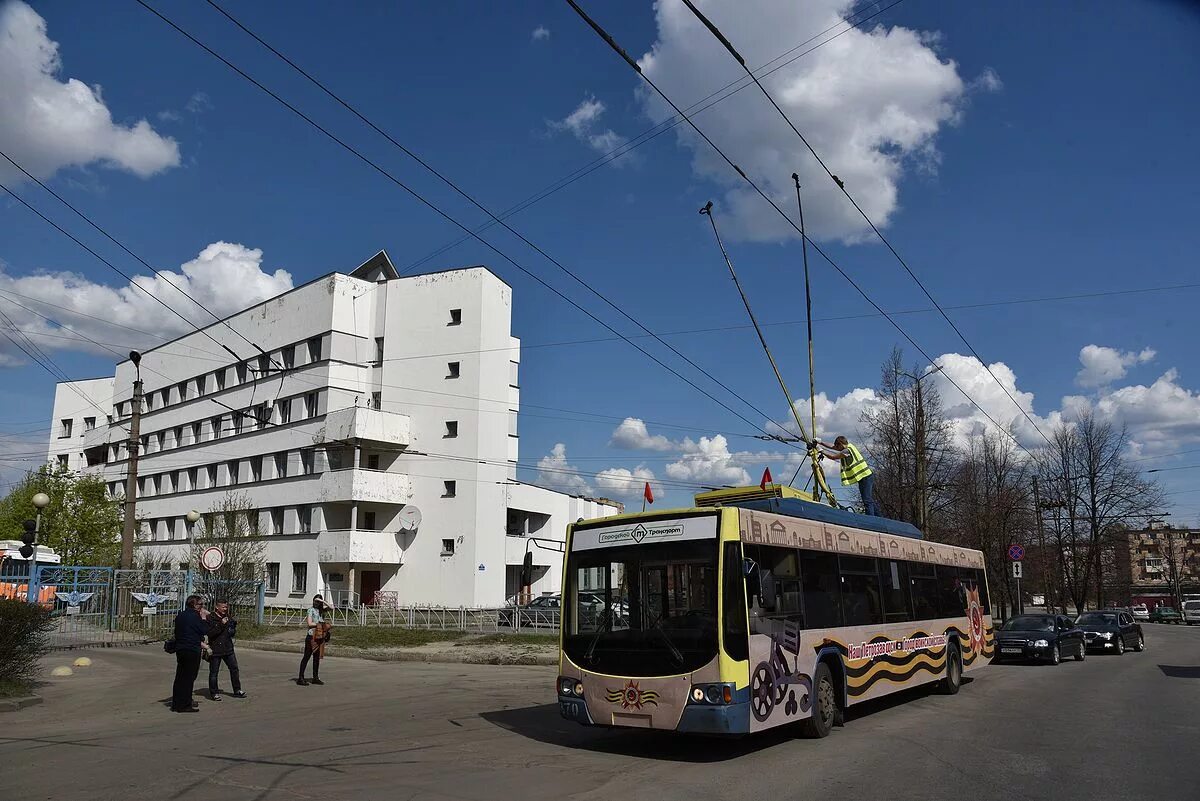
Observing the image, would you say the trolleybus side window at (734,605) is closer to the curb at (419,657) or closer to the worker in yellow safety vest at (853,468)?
the worker in yellow safety vest at (853,468)

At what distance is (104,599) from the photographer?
27375 millimetres

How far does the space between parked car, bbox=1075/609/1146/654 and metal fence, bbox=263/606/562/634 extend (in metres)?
19.3

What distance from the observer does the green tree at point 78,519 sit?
4885 cm

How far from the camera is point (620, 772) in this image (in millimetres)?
8977

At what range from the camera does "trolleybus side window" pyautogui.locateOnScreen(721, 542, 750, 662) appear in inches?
369

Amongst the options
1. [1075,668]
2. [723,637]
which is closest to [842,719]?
[723,637]

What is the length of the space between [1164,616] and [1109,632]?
63.4 metres

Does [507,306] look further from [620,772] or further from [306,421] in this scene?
[620,772]

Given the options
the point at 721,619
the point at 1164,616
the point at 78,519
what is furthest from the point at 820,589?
the point at 1164,616

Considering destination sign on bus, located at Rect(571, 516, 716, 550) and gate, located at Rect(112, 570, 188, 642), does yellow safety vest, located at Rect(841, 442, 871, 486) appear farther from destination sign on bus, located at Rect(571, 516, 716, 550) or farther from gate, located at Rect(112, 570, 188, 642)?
gate, located at Rect(112, 570, 188, 642)

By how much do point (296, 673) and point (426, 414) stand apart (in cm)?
2671

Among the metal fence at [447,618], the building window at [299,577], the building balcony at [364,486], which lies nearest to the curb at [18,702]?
the metal fence at [447,618]

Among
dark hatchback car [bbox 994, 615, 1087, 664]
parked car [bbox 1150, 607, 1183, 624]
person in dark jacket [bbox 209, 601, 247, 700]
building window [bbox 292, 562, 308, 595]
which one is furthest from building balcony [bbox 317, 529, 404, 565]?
parked car [bbox 1150, 607, 1183, 624]

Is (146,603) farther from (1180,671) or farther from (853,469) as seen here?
(1180,671)
